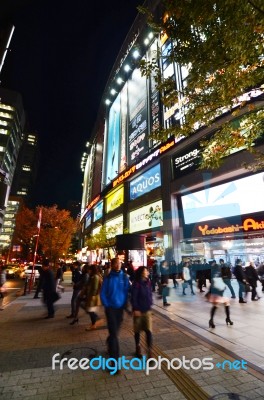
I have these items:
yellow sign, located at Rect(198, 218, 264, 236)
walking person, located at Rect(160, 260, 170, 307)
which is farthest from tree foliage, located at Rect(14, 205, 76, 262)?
walking person, located at Rect(160, 260, 170, 307)

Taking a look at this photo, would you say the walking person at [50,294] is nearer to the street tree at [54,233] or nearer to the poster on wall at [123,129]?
the poster on wall at [123,129]

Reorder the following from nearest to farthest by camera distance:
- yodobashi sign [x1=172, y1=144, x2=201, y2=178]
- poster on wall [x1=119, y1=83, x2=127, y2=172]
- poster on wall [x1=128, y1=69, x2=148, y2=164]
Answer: yodobashi sign [x1=172, y1=144, x2=201, y2=178] < poster on wall [x1=128, y1=69, x2=148, y2=164] < poster on wall [x1=119, y1=83, x2=127, y2=172]

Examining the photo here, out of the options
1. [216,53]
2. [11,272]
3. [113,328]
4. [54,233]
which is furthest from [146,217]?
[113,328]

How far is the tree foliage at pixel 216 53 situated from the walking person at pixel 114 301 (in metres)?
4.28

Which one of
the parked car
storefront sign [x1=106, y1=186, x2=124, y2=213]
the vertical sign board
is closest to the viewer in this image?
the parked car

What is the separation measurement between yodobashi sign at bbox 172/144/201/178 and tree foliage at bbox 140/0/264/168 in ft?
50.1

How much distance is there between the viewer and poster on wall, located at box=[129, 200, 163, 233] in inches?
1030

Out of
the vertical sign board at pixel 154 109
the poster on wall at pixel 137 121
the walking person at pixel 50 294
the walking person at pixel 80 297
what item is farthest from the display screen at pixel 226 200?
the walking person at pixel 50 294

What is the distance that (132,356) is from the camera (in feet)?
15.2

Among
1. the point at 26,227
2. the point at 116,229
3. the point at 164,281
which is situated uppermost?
the point at 26,227

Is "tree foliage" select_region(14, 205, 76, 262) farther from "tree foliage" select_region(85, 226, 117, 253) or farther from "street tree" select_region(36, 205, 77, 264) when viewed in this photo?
"tree foliage" select_region(85, 226, 117, 253)

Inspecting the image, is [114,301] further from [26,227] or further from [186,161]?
[26,227]

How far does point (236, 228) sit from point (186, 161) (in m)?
8.40

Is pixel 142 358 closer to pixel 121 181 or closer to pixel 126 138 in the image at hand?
pixel 121 181
